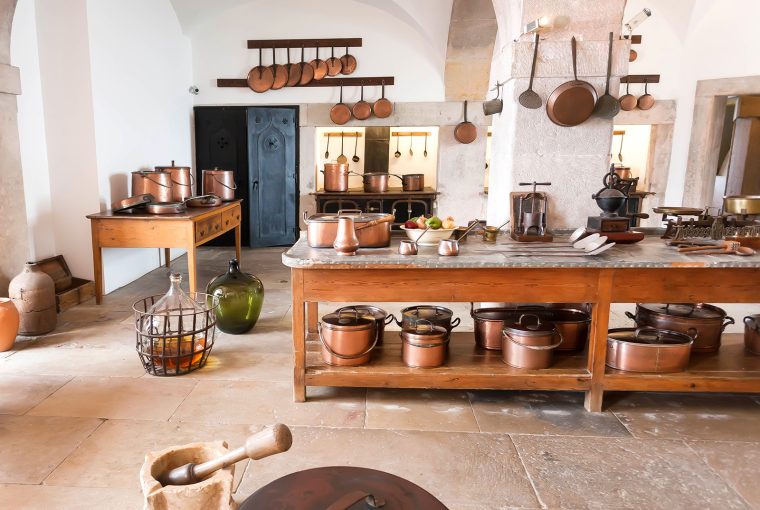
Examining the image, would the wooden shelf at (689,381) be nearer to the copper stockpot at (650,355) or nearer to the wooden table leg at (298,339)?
the copper stockpot at (650,355)

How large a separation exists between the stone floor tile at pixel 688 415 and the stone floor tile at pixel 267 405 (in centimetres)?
156

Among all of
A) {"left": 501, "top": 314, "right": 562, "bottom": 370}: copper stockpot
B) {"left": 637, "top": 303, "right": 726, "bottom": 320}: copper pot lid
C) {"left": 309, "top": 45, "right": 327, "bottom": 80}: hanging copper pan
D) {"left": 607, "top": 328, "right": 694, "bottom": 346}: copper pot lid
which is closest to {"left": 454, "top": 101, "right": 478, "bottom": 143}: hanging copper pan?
{"left": 309, "top": 45, "right": 327, "bottom": 80}: hanging copper pan

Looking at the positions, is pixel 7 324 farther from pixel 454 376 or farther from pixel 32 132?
pixel 454 376

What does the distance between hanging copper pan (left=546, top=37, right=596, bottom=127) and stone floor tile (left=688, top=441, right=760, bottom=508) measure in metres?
2.11

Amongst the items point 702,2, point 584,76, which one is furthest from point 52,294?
point 702,2

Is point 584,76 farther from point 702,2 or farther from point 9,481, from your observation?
point 702,2

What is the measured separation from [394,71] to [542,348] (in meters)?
6.14

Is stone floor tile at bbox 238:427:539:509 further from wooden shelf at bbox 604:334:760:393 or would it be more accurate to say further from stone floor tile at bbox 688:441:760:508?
stone floor tile at bbox 688:441:760:508

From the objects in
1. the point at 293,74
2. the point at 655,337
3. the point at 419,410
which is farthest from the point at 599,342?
the point at 293,74

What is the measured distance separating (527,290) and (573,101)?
146cm

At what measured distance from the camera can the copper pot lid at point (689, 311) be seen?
11.7 feet

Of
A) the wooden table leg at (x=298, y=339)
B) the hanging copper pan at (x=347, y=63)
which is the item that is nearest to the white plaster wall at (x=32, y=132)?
the wooden table leg at (x=298, y=339)

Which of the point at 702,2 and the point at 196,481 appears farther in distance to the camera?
the point at 702,2

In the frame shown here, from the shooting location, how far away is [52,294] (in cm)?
438
